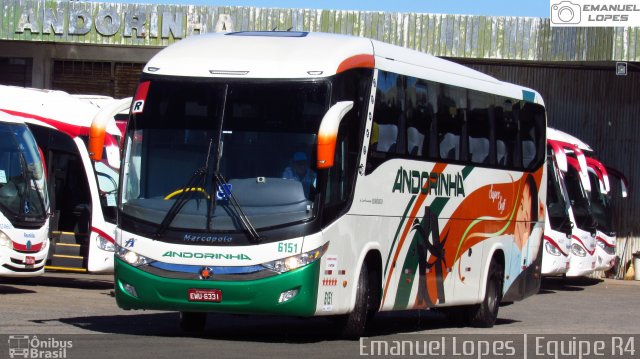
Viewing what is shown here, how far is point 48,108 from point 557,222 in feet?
34.9

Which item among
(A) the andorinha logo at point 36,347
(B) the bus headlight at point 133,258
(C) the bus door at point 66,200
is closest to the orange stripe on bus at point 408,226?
(B) the bus headlight at point 133,258

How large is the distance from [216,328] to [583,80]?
1991cm

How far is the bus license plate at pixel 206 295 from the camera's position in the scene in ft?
41.3

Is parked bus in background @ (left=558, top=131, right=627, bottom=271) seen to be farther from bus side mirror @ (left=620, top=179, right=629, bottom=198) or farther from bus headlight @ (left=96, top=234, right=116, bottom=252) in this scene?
bus headlight @ (left=96, top=234, right=116, bottom=252)

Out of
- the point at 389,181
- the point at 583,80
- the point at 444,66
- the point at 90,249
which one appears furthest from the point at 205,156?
the point at 583,80

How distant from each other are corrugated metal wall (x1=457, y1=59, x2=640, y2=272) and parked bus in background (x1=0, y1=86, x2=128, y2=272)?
12808 millimetres

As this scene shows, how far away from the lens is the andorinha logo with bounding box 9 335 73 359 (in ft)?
36.7

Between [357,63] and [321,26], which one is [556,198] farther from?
[357,63]

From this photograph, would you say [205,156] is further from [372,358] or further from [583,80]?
[583,80]

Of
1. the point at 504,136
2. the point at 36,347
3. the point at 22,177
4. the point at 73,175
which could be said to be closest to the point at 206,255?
the point at 36,347

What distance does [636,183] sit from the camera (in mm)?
33562

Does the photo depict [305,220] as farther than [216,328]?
No

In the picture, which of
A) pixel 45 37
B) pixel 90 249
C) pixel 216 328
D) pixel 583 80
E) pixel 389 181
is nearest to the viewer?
pixel 389 181

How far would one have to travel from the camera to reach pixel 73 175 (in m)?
22.9
